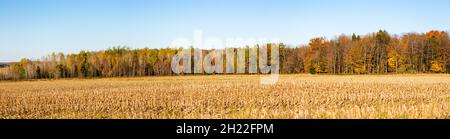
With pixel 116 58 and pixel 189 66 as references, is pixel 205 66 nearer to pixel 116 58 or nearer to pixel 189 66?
pixel 189 66

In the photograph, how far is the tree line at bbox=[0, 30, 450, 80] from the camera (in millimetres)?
74562

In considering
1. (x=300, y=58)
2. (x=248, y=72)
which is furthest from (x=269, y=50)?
(x=300, y=58)

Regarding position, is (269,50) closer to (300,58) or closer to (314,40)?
(300,58)

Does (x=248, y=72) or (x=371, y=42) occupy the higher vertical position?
(x=371, y=42)

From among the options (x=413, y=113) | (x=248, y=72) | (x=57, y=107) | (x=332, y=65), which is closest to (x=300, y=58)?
(x=332, y=65)

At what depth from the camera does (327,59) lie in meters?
79.1

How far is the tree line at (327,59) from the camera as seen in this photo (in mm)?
74562

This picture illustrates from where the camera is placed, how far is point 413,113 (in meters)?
10.7

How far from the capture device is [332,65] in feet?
259

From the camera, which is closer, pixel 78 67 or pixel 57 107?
pixel 57 107
